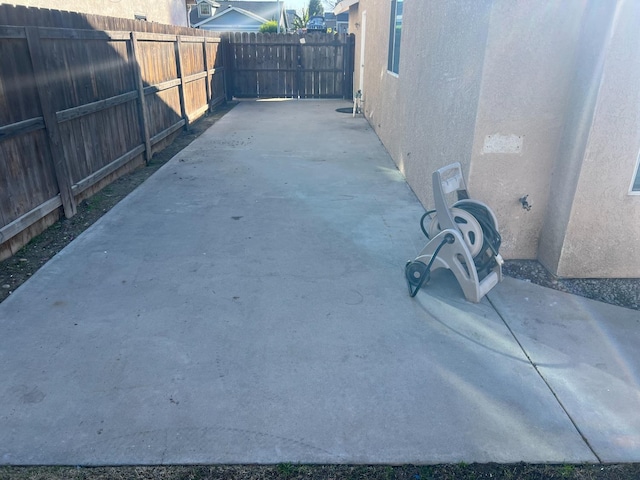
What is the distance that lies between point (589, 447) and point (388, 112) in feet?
23.9

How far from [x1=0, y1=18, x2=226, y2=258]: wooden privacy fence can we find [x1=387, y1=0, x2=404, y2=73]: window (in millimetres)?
4322

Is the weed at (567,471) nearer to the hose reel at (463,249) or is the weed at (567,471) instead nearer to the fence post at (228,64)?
the hose reel at (463,249)

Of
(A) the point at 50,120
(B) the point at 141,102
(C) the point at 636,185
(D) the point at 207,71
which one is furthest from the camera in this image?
(D) the point at 207,71

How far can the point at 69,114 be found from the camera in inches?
216

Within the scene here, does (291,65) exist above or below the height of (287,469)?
above

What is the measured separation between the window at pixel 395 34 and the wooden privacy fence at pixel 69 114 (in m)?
4.32

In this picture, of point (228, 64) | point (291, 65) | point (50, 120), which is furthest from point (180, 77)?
point (291, 65)

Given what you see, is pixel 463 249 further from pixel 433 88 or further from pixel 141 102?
pixel 141 102

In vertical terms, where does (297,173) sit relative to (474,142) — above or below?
below

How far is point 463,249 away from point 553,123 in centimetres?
150

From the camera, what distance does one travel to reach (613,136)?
3768 mm

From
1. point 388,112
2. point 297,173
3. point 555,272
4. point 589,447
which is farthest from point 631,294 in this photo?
point 388,112

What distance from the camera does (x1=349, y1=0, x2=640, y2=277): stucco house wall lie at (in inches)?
145

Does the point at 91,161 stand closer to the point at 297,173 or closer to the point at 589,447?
the point at 297,173
